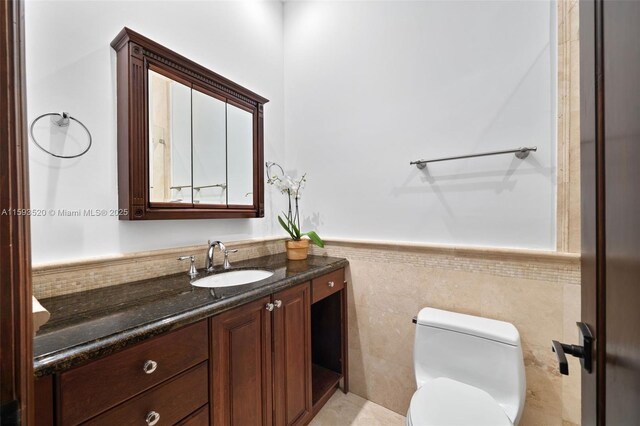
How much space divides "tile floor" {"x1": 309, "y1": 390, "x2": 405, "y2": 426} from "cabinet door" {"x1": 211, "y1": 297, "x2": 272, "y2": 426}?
1.80ft

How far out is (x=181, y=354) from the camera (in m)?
0.89

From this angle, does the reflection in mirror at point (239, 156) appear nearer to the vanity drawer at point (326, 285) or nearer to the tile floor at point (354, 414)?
the vanity drawer at point (326, 285)

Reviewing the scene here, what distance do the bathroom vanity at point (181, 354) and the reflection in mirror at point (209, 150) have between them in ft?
1.67

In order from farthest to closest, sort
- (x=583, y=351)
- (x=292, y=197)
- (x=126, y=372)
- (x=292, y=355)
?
(x=292, y=197) < (x=292, y=355) < (x=126, y=372) < (x=583, y=351)

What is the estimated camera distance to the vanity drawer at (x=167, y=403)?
76 centimetres

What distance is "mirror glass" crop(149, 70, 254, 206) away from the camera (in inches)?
52.8

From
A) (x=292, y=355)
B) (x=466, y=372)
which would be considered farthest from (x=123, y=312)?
(x=466, y=372)

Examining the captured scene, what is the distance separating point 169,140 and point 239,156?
1.48 ft

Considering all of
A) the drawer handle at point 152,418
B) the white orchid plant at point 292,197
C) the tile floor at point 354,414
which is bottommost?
the tile floor at point 354,414

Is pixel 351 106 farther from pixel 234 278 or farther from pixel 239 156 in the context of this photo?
pixel 234 278

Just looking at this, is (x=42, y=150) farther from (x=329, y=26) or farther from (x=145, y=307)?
(x=329, y=26)

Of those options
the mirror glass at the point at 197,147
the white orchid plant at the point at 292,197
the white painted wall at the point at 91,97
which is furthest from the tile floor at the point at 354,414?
the mirror glass at the point at 197,147

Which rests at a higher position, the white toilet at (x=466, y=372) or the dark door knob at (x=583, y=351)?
the dark door knob at (x=583, y=351)

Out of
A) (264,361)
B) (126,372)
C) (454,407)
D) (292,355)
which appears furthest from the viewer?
(292,355)
